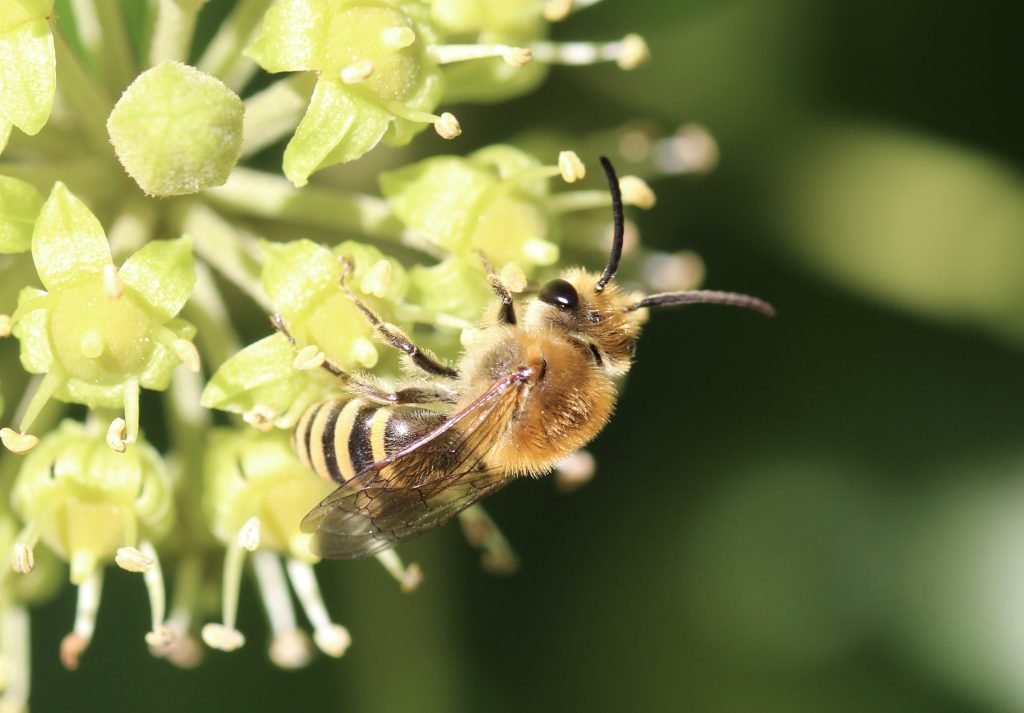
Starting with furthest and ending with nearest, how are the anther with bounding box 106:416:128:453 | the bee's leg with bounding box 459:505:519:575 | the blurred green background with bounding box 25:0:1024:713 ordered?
the blurred green background with bounding box 25:0:1024:713 → the bee's leg with bounding box 459:505:519:575 → the anther with bounding box 106:416:128:453

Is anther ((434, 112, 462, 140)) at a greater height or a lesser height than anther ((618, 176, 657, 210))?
greater

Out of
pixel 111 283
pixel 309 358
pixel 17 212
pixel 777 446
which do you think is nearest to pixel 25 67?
pixel 17 212

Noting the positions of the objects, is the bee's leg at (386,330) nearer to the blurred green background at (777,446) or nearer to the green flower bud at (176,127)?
the green flower bud at (176,127)

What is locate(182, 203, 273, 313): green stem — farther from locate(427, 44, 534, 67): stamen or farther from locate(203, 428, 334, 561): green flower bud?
locate(427, 44, 534, 67): stamen

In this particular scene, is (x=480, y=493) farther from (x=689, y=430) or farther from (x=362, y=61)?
(x=689, y=430)

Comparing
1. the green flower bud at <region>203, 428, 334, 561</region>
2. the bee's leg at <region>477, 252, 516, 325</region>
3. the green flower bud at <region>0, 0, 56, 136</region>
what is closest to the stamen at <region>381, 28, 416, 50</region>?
the bee's leg at <region>477, 252, 516, 325</region>

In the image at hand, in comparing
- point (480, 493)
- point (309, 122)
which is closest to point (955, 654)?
point (480, 493)
